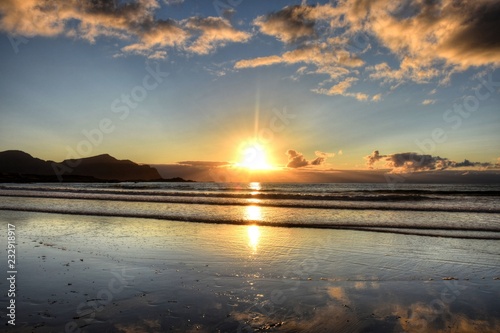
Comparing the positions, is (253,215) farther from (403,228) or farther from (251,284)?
(251,284)

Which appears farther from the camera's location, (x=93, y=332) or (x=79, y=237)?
(x=79, y=237)

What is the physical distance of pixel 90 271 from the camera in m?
8.56

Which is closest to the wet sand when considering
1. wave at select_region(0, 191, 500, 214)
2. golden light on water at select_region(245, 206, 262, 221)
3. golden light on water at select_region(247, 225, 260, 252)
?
golden light on water at select_region(247, 225, 260, 252)

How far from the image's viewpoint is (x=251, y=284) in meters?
7.54

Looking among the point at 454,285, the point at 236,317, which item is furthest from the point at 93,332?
the point at 454,285

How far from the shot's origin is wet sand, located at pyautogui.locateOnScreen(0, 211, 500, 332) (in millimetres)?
5547

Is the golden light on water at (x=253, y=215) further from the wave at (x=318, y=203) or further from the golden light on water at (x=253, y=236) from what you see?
the wave at (x=318, y=203)

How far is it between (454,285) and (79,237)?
14219 mm

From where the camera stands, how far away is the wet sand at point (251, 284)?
5.55 meters

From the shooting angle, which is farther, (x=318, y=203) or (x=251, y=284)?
(x=318, y=203)

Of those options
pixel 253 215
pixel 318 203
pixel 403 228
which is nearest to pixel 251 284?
pixel 403 228

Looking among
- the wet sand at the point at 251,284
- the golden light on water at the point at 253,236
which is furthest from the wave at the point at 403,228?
the wet sand at the point at 251,284

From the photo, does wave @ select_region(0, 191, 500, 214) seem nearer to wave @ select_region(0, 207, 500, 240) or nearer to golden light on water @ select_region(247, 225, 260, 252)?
wave @ select_region(0, 207, 500, 240)

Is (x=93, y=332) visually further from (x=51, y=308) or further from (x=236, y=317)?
(x=236, y=317)
